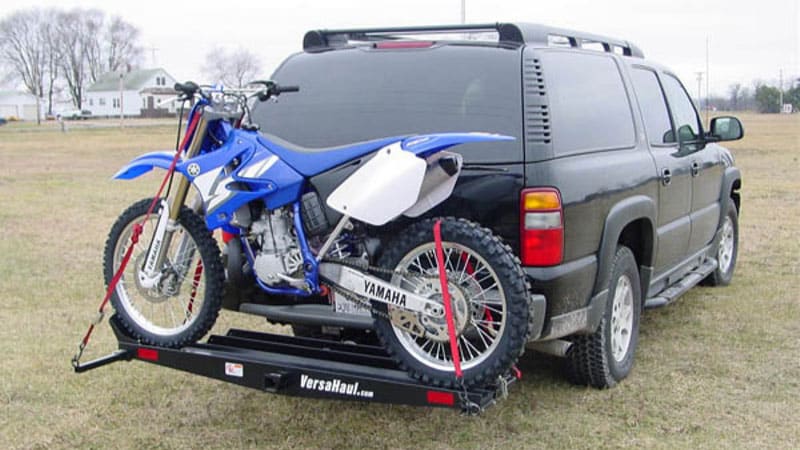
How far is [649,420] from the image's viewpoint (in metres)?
4.83

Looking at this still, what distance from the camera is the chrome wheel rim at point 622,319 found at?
17.1 feet

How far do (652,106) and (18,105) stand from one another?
105057 mm

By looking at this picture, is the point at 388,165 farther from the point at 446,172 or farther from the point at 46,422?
the point at 46,422

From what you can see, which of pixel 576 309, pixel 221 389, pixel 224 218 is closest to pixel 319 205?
pixel 224 218

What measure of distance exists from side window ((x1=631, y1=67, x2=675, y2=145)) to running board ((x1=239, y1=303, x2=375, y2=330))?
2.42 metres

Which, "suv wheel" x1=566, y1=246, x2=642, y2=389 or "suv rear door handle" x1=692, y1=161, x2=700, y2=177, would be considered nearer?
"suv wheel" x1=566, y1=246, x2=642, y2=389

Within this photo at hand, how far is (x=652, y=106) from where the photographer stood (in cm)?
600

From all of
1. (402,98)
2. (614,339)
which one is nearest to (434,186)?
(402,98)

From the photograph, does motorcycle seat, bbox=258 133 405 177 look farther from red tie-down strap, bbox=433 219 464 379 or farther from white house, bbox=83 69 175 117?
white house, bbox=83 69 175 117

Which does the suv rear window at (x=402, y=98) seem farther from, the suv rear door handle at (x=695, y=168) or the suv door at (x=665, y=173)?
the suv rear door handle at (x=695, y=168)

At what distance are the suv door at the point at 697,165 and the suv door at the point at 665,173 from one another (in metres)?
0.14

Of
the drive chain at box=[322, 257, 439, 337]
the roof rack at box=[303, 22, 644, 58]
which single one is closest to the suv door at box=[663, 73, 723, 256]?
the roof rack at box=[303, 22, 644, 58]

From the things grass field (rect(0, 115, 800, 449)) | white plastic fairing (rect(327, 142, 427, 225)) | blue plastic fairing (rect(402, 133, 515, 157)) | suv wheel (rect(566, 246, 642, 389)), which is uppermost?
blue plastic fairing (rect(402, 133, 515, 157))

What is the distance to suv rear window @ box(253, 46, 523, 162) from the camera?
14.6ft
